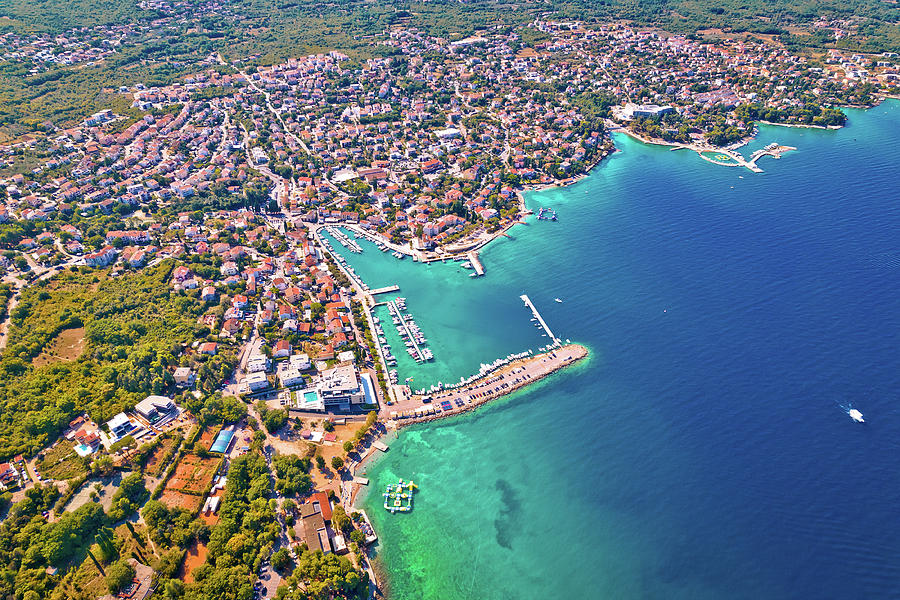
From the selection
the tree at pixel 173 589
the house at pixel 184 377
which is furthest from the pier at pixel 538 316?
the tree at pixel 173 589

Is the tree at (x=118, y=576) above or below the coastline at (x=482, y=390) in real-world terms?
above

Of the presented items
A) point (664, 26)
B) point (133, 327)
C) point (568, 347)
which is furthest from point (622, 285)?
point (664, 26)

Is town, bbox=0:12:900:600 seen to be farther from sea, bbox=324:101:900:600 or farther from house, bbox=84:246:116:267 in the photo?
sea, bbox=324:101:900:600

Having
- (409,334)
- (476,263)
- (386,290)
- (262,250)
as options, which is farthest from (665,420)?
(262,250)

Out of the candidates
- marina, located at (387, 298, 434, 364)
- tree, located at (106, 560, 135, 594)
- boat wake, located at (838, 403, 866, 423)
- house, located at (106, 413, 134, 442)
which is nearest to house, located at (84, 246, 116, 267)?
house, located at (106, 413, 134, 442)

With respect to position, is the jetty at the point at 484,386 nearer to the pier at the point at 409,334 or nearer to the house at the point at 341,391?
the house at the point at 341,391

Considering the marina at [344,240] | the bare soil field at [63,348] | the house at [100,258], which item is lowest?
the marina at [344,240]
